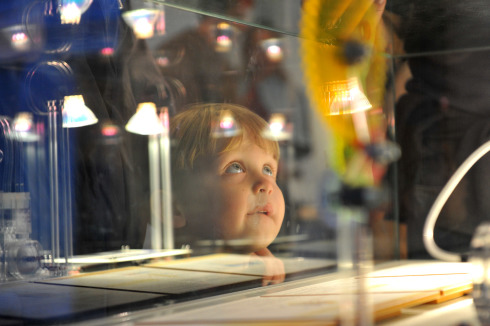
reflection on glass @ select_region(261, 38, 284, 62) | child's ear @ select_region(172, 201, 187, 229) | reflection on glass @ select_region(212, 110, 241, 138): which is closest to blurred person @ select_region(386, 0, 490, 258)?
reflection on glass @ select_region(261, 38, 284, 62)

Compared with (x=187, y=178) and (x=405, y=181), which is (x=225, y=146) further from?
(x=405, y=181)

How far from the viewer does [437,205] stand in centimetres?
298

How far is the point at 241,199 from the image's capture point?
2.19 meters

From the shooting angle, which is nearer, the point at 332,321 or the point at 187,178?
the point at 332,321

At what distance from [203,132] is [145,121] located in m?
0.21

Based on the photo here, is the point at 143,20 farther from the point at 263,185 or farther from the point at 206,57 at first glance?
the point at 263,185

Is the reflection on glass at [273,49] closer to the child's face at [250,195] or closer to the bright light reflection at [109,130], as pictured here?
the child's face at [250,195]

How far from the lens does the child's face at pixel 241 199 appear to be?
2.06 m

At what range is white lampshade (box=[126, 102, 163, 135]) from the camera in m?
1.87

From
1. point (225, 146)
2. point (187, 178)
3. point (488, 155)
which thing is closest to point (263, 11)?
point (225, 146)

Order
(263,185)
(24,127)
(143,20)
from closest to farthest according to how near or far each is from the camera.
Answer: (24,127), (143,20), (263,185)

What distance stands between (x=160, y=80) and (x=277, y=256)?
2.39 feet

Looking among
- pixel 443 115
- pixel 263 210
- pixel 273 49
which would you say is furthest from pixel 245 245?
pixel 443 115

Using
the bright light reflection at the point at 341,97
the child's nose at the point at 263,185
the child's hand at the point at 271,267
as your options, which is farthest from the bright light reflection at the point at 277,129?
the child's hand at the point at 271,267
